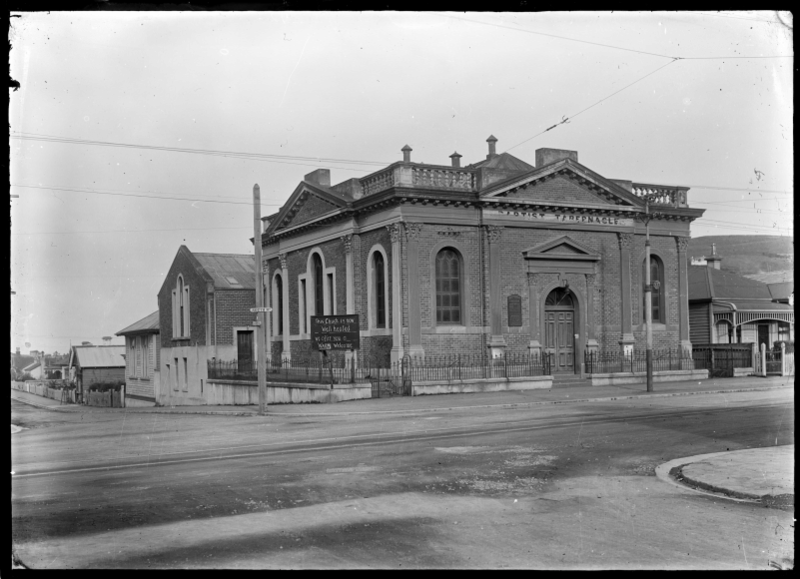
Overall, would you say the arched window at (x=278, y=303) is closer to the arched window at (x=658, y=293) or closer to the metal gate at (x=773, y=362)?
the arched window at (x=658, y=293)

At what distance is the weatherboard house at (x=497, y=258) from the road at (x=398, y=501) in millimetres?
12906

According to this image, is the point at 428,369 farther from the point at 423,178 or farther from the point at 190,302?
the point at 190,302

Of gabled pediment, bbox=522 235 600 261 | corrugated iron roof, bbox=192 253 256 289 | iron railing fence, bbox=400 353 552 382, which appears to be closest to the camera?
iron railing fence, bbox=400 353 552 382

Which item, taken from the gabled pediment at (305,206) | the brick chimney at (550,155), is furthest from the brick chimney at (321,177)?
the brick chimney at (550,155)

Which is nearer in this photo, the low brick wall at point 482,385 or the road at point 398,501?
the road at point 398,501

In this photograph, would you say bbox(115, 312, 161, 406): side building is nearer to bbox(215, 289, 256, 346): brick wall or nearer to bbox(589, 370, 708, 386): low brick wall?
bbox(215, 289, 256, 346): brick wall

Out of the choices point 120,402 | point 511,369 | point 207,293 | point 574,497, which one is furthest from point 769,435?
point 120,402

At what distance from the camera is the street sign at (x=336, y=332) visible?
2681 cm

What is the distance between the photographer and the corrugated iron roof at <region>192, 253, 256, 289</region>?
4396 cm

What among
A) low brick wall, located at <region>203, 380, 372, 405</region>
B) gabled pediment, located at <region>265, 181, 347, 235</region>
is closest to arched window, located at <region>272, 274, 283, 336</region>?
gabled pediment, located at <region>265, 181, 347, 235</region>

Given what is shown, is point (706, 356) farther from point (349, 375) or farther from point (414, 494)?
point (414, 494)

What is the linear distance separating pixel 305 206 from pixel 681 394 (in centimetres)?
1839

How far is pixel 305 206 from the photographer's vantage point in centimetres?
3656

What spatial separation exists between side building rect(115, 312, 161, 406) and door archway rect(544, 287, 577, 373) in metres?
24.3
